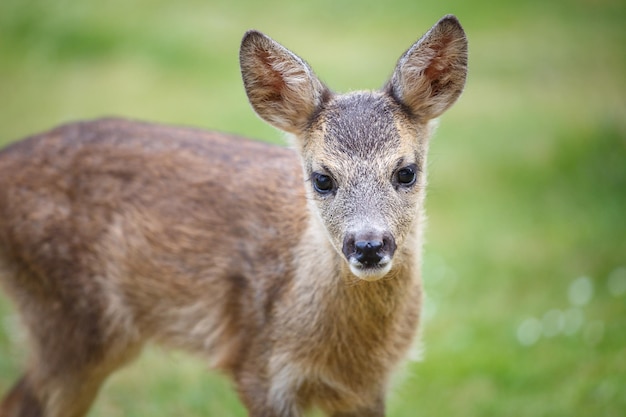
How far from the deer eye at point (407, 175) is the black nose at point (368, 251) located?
60cm

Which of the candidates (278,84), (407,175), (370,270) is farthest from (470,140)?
(370,270)

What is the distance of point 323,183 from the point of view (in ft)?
16.7

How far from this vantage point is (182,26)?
1521 centimetres

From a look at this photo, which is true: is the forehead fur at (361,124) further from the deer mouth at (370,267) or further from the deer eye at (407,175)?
the deer mouth at (370,267)

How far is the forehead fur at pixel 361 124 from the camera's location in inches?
197

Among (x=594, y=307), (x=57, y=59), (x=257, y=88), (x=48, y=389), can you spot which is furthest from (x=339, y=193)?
(x=57, y=59)

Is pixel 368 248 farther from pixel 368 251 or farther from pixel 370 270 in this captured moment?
pixel 370 270

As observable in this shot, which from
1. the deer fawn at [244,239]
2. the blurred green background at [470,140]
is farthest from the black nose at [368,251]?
the blurred green background at [470,140]

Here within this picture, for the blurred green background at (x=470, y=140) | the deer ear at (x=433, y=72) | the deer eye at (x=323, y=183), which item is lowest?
the blurred green background at (x=470, y=140)

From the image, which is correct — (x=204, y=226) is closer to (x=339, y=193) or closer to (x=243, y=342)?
(x=243, y=342)

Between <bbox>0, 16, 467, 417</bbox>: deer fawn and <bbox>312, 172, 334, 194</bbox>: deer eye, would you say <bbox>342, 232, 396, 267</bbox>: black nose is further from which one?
<bbox>312, 172, 334, 194</bbox>: deer eye

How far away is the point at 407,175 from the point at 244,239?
1.36m

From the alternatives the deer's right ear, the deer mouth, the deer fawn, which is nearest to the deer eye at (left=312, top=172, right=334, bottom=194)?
the deer fawn

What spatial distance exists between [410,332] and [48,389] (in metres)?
2.47
